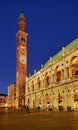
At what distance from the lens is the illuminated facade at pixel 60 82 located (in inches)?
1388

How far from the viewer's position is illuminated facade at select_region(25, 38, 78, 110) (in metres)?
35.2

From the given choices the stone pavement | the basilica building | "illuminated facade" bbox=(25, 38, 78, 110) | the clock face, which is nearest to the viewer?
the stone pavement

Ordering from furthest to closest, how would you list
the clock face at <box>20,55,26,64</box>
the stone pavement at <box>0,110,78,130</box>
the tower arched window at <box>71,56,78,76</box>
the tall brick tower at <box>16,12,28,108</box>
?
the clock face at <box>20,55,26,64</box> → the tall brick tower at <box>16,12,28,108</box> → the tower arched window at <box>71,56,78,76</box> → the stone pavement at <box>0,110,78,130</box>

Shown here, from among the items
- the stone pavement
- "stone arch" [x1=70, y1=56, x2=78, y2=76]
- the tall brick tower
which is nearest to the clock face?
the tall brick tower

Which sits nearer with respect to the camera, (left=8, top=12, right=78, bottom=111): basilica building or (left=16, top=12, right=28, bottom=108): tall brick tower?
(left=8, top=12, right=78, bottom=111): basilica building

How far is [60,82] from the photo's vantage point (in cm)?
4028

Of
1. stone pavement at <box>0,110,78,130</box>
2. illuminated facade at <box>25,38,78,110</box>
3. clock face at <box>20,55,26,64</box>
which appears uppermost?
clock face at <box>20,55,26,64</box>

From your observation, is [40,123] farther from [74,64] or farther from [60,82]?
[60,82]

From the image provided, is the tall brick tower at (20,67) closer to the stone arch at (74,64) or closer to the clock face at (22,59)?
the clock face at (22,59)

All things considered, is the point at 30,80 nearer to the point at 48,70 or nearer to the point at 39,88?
the point at 39,88

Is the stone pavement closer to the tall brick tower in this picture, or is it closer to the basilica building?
the basilica building

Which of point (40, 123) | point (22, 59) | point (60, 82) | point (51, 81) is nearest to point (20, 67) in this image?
point (22, 59)

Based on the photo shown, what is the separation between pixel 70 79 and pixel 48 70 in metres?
12.2

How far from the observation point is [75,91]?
112 ft
